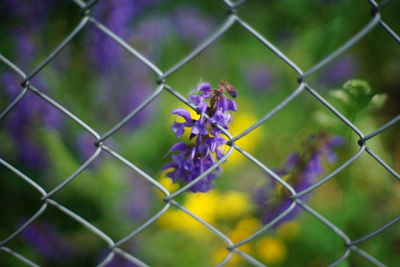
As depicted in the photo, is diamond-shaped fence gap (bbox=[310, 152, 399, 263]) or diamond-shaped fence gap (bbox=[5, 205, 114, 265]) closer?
diamond-shaped fence gap (bbox=[5, 205, 114, 265])

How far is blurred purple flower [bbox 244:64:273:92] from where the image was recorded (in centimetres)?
265

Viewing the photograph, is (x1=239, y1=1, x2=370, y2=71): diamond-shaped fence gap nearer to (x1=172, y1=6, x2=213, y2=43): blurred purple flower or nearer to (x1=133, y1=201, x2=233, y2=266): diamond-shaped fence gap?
(x1=172, y1=6, x2=213, y2=43): blurred purple flower

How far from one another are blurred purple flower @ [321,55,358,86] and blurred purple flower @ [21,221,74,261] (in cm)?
197

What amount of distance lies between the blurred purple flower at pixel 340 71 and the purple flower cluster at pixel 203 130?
6.41ft

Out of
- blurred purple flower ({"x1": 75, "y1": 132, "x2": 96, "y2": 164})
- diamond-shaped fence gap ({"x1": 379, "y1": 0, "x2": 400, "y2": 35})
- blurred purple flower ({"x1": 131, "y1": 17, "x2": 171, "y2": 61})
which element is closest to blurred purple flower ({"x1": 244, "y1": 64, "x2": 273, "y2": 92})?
blurred purple flower ({"x1": 131, "y1": 17, "x2": 171, "y2": 61})

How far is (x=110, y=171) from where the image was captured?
67.6 inches

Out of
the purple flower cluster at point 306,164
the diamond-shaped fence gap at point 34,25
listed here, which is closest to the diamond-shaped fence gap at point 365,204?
the purple flower cluster at point 306,164

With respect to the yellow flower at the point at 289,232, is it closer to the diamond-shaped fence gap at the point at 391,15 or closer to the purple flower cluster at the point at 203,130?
the purple flower cluster at the point at 203,130

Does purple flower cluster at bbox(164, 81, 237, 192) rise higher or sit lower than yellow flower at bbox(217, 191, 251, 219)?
lower

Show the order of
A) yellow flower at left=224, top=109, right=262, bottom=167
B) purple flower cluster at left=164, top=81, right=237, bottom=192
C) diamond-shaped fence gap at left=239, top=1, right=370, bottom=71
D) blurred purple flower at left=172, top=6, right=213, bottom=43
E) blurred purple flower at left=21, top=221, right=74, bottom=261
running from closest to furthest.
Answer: purple flower cluster at left=164, top=81, right=237, bottom=192, blurred purple flower at left=21, top=221, right=74, bottom=261, diamond-shaped fence gap at left=239, top=1, right=370, bottom=71, yellow flower at left=224, top=109, right=262, bottom=167, blurred purple flower at left=172, top=6, right=213, bottom=43

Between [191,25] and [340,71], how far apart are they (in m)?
1.16

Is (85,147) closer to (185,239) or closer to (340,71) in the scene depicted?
(185,239)

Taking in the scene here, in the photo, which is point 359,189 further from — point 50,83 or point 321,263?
point 50,83

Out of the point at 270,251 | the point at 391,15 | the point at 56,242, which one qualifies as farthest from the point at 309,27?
the point at 56,242
